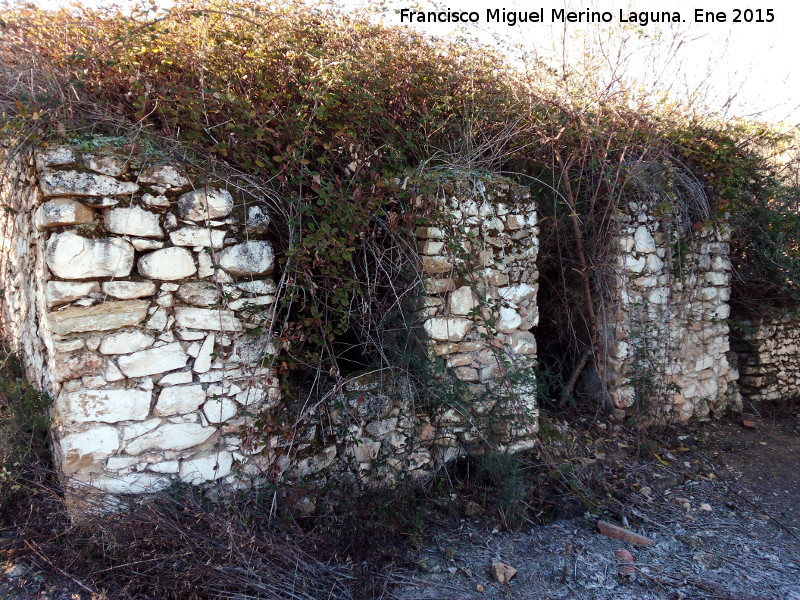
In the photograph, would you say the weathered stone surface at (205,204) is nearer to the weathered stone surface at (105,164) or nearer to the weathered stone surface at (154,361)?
the weathered stone surface at (105,164)

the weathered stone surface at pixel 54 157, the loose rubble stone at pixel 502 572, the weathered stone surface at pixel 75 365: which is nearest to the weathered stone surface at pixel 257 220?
Result: the weathered stone surface at pixel 54 157

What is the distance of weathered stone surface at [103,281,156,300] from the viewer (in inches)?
99.1

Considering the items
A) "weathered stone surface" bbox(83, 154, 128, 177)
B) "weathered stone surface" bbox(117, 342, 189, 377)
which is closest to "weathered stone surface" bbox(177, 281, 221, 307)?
"weathered stone surface" bbox(117, 342, 189, 377)

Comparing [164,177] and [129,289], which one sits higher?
[164,177]

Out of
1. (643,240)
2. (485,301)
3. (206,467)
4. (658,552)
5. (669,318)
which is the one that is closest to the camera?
(206,467)

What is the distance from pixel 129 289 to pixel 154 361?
14.5 inches

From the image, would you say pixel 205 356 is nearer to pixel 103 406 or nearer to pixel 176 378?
pixel 176 378

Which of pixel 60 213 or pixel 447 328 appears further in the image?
pixel 447 328

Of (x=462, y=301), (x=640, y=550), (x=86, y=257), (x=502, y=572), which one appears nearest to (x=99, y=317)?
(x=86, y=257)

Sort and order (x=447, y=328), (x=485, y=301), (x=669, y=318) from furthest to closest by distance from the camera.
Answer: (x=669, y=318)
(x=485, y=301)
(x=447, y=328)

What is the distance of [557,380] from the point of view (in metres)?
4.60

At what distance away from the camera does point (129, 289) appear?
8.37ft

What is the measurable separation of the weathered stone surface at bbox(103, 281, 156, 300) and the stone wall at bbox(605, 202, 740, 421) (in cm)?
332

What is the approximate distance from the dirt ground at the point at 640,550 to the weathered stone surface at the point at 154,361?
0.93 meters
